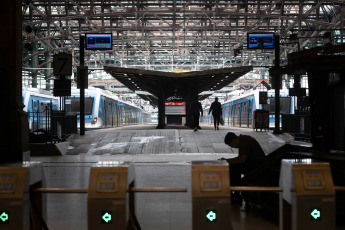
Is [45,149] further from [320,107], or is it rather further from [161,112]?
[161,112]

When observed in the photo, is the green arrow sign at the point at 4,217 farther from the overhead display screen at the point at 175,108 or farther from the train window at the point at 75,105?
the overhead display screen at the point at 175,108

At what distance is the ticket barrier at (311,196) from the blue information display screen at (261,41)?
14.7 m

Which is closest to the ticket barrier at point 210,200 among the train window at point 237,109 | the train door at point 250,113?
the train door at point 250,113

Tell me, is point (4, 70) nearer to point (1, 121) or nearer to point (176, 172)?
point (1, 121)

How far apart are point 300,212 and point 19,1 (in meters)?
6.51

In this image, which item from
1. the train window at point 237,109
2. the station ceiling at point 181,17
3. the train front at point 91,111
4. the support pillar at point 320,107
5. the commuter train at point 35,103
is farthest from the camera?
the train window at point 237,109

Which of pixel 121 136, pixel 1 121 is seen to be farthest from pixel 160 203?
pixel 121 136

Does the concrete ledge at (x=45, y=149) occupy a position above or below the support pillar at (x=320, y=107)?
below

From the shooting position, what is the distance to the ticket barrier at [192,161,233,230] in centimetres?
339

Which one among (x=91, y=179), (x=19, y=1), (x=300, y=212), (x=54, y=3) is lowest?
(x=300, y=212)

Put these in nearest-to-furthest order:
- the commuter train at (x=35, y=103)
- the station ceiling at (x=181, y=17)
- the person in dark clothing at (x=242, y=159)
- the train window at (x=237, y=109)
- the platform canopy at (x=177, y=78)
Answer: the person in dark clothing at (x=242, y=159) → the platform canopy at (x=177, y=78) → the commuter train at (x=35, y=103) → the station ceiling at (x=181, y=17) → the train window at (x=237, y=109)

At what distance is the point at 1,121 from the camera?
6883 mm

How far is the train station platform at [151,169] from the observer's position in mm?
5023

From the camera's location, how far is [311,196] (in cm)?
341
